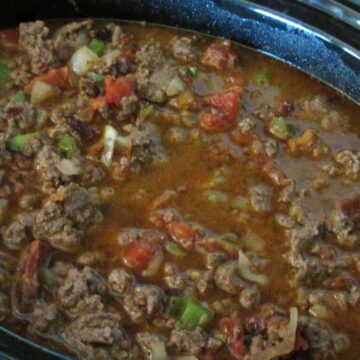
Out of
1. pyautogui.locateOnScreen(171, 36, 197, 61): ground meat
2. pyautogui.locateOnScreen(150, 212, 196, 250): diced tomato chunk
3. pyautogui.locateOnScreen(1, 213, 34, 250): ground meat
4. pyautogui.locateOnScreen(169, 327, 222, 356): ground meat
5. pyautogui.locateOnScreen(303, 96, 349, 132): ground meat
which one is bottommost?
pyautogui.locateOnScreen(1, 213, 34, 250): ground meat

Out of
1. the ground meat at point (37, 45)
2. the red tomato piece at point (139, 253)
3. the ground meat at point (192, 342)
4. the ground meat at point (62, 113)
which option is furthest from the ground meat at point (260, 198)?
the ground meat at point (37, 45)

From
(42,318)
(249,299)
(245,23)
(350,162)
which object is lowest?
(42,318)

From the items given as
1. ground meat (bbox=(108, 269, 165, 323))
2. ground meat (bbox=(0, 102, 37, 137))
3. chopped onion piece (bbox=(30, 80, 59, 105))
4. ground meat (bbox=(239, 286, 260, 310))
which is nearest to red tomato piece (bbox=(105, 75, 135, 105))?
chopped onion piece (bbox=(30, 80, 59, 105))

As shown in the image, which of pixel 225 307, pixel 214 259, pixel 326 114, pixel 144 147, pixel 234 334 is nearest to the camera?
pixel 234 334

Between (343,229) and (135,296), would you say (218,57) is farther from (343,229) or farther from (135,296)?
(135,296)

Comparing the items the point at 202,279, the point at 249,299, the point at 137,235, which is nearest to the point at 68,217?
the point at 137,235

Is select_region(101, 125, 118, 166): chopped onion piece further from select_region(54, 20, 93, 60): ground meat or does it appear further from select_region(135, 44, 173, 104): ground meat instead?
select_region(54, 20, 93, 60): ground meat

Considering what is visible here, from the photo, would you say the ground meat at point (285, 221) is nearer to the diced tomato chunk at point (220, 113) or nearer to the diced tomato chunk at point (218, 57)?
the diced tomato chunk at point (220, 113)

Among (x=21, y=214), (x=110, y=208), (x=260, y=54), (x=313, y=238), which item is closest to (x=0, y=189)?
(x=21, y=214)
